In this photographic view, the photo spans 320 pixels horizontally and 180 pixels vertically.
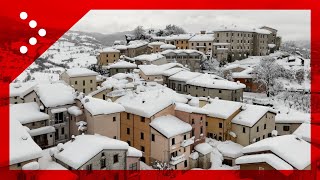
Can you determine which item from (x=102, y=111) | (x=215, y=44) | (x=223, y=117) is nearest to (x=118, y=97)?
(x=102, y=111)

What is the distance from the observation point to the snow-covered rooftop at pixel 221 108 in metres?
19.9

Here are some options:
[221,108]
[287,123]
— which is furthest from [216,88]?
[287,123]

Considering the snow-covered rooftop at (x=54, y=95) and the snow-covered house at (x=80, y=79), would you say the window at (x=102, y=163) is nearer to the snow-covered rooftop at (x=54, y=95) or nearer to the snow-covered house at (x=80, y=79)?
the snow-covered rooftop at (x=54, y=95)

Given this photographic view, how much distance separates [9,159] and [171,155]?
7.92 m

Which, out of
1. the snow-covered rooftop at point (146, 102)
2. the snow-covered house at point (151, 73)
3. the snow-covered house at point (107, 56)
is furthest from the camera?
the snow-covered house at point (107, 56)

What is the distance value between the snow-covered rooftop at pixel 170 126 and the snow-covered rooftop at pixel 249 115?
417 centimetres

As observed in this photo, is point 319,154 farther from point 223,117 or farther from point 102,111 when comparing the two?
point 102,111

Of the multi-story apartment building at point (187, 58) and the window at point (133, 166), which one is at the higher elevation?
the multi-story apartment building at point (187, 58)

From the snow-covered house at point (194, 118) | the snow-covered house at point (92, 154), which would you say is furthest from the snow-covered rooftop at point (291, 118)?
the snow-covered house at point (92, 154)

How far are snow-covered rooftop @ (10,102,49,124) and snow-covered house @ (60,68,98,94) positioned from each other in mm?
9457

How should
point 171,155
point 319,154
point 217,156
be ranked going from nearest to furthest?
point 319,154
point 171,155
point 217,156

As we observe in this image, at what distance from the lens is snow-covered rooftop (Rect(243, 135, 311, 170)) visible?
13086 mm

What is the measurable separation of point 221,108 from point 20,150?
12845mm

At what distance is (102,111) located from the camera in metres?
14.7
